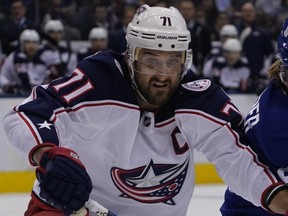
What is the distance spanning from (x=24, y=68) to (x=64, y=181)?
15.7 ft

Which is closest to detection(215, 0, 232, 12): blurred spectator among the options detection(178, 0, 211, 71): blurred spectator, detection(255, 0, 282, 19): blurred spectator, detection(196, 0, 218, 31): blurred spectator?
detection(196, 0, 218, 31): blurred spectator

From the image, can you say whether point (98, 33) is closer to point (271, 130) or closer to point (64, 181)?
point (271, 130)

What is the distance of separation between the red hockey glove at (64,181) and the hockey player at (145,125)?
0.45ft

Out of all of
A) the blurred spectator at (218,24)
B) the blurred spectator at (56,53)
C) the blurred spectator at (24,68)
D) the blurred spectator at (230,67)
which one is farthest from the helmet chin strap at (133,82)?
the blurred spectator at (218,24)

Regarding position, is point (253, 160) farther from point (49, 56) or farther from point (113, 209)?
point (49, 56)

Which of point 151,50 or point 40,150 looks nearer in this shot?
point 40,150

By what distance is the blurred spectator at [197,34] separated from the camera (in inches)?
308

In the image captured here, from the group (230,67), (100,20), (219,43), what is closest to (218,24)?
(219,43)

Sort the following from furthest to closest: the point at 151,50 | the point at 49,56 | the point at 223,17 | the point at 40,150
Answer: the point at 223,17, the point at 49,56, the point at 151,50, the point at 40,150

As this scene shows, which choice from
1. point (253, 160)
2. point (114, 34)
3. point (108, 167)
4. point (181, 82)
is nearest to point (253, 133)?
point (253, 160)

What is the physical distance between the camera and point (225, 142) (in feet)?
8.71

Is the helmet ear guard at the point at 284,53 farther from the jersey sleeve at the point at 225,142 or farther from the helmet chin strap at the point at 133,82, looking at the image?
the helmet chin strap at the point at 133,82

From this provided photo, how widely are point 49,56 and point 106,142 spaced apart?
4.68 m

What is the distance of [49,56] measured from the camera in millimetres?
7352
